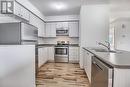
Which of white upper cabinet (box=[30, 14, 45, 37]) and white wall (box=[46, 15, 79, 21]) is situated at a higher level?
white wall (box=[46, 15, 79, 21])

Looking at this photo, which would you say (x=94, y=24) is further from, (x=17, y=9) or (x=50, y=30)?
(x=17, y=9)

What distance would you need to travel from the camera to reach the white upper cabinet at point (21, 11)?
3.27 metres

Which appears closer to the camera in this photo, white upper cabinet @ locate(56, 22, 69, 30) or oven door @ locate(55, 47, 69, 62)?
oven door @ locate(55, 47, 69, 62)

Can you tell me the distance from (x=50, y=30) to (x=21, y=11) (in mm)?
2992

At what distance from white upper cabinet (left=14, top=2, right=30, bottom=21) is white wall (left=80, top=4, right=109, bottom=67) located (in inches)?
78.8

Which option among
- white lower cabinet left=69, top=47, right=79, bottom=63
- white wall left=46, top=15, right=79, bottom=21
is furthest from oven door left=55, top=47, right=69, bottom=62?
white wall left=46, top=15, right=79, bottom=21

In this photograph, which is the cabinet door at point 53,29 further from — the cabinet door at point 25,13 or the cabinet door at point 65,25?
the cabinet door at point 25,13

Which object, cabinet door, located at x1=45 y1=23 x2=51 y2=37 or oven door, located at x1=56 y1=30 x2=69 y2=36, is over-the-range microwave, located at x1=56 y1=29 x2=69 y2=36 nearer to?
oven door, located at x1=56 y1=30 x2=69 y2=36

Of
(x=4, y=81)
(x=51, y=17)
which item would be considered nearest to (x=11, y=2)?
(x=4, y=81)

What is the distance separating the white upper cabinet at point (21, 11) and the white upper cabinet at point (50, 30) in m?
2.39

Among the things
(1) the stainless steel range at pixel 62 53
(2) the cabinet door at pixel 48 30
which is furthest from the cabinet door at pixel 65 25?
(1) the stainless steel range at pixel 62 53

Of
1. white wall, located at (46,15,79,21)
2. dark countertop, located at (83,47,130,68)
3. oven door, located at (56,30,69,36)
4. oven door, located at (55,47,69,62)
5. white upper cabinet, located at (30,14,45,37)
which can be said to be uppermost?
white wall, located at (46,15,79,21)

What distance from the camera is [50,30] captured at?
655cm

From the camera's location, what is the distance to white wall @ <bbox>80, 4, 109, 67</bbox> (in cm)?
468
